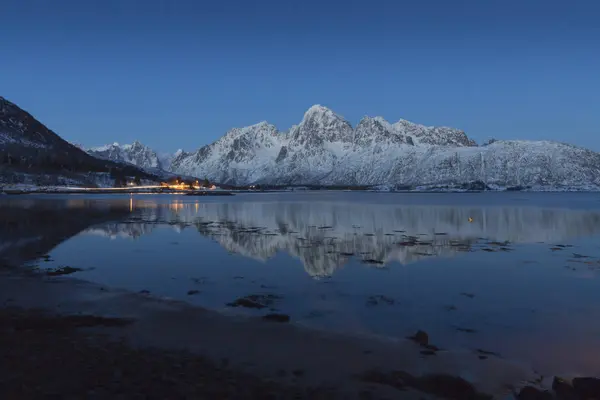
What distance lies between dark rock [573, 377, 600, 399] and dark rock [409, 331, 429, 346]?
4.75m

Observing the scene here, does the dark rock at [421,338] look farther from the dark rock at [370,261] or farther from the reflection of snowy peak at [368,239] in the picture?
the dark rock at [370,261]

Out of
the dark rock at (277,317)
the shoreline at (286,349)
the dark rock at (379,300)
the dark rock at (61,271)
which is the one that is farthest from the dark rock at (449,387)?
the dark rock at (61,271)

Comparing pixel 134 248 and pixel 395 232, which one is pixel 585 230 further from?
pixel 134 248

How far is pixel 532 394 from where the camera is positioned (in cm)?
1256

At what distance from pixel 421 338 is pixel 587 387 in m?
5.39

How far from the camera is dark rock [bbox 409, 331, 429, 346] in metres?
16.5

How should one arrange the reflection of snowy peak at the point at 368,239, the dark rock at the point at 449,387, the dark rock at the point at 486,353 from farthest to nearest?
the reflection of snowy peak at the point at 368,239 < the dark rock at the point at 486,353 < the dark rock at the point at 449,387

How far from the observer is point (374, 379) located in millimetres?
13336

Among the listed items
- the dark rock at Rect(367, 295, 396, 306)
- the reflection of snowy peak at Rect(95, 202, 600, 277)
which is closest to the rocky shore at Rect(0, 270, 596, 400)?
the dark rock at Rect(367, 295, 396, 306)

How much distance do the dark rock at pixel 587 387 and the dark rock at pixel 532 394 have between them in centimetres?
87

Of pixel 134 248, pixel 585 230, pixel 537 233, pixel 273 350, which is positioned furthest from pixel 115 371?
pixel 585 230

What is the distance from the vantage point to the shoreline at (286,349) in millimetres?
13461

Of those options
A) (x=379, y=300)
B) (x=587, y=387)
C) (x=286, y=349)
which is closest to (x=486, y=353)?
(x=587, y=387)

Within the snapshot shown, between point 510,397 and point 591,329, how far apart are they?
849 centimetres
